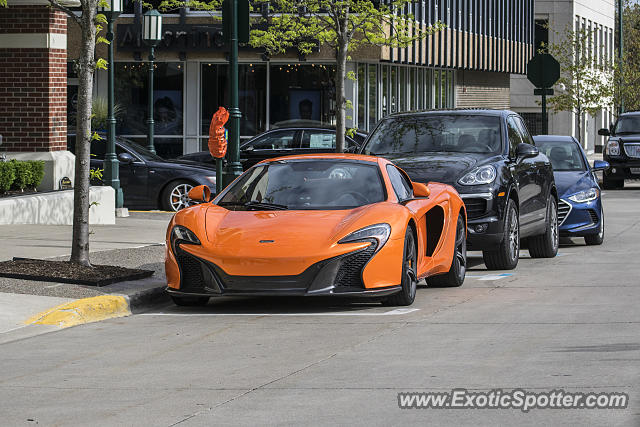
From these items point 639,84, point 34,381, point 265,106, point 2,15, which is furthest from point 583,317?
point 639,84

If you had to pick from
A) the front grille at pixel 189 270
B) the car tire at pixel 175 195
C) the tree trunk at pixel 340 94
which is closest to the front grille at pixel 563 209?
the tree trunk at pixel 340 94

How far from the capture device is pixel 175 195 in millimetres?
23938

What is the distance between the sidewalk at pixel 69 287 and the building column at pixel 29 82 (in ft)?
10.3

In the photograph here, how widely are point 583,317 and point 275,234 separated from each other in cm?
257

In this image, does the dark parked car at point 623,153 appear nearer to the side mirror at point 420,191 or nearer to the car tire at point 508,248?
the car tire at point 508,248

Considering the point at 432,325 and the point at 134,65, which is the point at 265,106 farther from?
the point at 432,325

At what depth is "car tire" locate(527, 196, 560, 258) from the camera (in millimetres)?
16500

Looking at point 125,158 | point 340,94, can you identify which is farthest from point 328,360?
point 125,158

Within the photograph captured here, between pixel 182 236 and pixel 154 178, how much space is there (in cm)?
1298

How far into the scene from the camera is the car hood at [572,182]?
18281 millimetres

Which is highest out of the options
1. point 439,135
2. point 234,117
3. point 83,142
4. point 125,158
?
point 234,117

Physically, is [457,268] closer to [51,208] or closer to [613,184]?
[51,208]

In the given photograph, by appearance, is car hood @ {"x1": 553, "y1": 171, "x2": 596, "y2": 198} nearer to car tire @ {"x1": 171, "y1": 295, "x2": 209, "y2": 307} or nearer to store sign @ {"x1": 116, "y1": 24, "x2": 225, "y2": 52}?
car tire @ {"x1": 171, "y1": 295, "x2": 209, "y2": 307}

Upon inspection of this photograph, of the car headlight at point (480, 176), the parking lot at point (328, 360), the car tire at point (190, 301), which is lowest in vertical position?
the parking lot at point (328, 360)
